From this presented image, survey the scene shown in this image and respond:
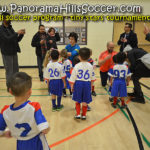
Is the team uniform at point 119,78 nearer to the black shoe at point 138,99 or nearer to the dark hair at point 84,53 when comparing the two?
the black shoe at point 138,99

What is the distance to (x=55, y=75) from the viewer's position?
2904mm

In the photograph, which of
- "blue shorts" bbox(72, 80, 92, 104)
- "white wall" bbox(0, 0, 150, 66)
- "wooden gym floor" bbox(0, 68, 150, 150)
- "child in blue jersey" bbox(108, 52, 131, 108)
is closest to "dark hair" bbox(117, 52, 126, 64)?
"child in blue jersey" bbox(108, 52, 131, 108)

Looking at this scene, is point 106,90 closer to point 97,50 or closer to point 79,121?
point 79,121

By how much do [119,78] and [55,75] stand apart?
1.27 m

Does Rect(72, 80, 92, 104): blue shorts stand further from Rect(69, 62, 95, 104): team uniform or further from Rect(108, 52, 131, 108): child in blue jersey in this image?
Rect(108, 52, 131, 108): child in blue jersey

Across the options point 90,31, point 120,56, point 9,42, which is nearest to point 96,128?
point 120,56

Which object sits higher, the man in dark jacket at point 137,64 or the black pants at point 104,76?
the man in dark jacket at point 137,64

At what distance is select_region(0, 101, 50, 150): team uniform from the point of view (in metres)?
1.17

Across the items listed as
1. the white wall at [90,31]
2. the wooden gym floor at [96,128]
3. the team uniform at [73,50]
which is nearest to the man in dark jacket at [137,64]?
the wooden gym floor at [96,128]

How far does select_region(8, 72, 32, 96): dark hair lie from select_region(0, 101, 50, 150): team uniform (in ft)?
0.35

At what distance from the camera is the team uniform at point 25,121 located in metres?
1.17

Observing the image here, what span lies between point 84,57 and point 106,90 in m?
2.12

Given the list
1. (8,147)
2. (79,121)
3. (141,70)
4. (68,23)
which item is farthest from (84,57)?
(68,23)

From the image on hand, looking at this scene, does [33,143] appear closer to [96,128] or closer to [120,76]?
A: [96,128]
